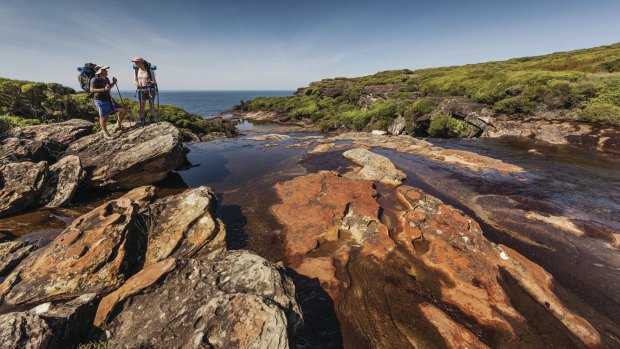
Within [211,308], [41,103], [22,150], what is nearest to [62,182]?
[22,150]

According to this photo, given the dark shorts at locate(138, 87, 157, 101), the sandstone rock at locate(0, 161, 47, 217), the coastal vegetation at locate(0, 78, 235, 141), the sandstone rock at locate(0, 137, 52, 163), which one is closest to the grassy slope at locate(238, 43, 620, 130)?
the coastal vegetation at locate(0, 78, 235, 141)

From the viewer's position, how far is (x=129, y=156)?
12703 mm

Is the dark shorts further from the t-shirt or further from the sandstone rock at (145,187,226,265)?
the sandstone rock at (145,187,226,265)

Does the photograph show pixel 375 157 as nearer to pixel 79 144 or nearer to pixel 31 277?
pixel 31 277

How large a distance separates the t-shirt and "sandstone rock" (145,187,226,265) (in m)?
6.82

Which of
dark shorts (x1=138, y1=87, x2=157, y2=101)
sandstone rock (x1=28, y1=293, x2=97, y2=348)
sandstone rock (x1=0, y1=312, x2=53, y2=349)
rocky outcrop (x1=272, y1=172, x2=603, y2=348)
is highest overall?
dark shorts (x1=138, y1=87, x2=157, y2=101)

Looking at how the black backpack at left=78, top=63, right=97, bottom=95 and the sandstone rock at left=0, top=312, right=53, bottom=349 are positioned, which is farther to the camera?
the black backpack at left=78, top=63, right=97, bottom=95

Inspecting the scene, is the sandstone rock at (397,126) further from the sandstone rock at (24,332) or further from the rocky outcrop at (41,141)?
the sandstone rock at (24,332)

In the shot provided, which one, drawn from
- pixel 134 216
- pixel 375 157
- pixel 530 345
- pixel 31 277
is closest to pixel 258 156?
pixel 375 157

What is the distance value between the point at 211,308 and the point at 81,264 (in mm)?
4115

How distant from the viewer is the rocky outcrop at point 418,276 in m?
5.47

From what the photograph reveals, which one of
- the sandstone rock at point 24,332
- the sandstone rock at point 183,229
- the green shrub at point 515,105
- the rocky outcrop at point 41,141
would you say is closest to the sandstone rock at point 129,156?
the rocky outcrop at point 41,141

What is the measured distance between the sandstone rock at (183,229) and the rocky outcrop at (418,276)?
2520mm

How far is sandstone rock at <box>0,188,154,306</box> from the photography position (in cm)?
608
